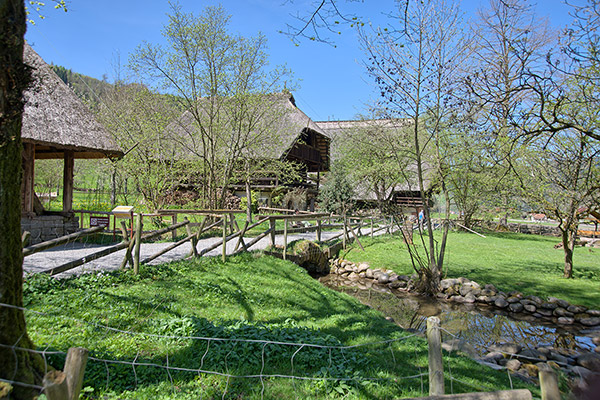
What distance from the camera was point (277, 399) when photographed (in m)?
3.72

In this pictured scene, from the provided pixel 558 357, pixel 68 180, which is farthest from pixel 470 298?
pixel 68 180

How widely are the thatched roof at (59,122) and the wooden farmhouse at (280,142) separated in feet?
14.9

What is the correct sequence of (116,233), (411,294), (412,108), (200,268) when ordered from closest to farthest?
(200,268) < (412,108) < (411,294) < (116,233)

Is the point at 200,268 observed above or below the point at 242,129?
below

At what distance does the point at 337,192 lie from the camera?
28.8 metres

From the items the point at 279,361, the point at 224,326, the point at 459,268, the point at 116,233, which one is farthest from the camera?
the point at 459,268

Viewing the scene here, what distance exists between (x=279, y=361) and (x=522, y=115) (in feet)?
14.8

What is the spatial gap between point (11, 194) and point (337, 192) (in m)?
26.1

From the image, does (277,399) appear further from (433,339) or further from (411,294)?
(411,294)

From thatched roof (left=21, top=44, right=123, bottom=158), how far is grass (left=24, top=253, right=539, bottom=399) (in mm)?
4850

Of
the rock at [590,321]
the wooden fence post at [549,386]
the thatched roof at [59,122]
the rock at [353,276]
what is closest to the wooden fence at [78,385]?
the wooden fence post at [549,386]

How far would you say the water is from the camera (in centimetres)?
827

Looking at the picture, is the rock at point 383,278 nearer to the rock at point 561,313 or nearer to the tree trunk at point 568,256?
the rock at point 561,313

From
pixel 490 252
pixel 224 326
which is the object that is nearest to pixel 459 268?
pixel 490 252
